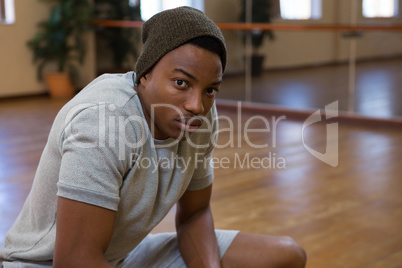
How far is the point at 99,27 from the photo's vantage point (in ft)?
22.6

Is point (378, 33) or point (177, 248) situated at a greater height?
point (378, 33)

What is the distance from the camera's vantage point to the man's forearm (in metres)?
1.52

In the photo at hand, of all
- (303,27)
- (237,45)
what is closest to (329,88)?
(303,27)

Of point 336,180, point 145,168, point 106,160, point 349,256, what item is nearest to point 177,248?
point 145,168

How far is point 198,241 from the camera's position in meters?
1.55

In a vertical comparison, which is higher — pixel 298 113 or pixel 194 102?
pixel 194 102

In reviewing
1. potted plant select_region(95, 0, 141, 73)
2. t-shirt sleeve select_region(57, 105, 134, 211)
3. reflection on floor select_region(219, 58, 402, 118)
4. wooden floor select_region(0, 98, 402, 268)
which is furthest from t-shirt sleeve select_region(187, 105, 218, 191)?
potted plant select_region(95, 0, 141, 73)

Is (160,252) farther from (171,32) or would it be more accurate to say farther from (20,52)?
(20,52)

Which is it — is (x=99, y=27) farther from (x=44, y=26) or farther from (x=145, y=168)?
(x=145, y=168)

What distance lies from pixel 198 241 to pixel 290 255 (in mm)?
232

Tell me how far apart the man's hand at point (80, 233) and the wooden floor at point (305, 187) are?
48.5 inches

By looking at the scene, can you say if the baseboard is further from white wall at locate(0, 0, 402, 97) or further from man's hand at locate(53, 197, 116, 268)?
man's hand at locate(53, 197, 116, 268)

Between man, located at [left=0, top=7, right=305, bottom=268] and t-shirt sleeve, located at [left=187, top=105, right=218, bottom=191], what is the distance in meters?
0.01

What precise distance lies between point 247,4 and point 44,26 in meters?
2.21
